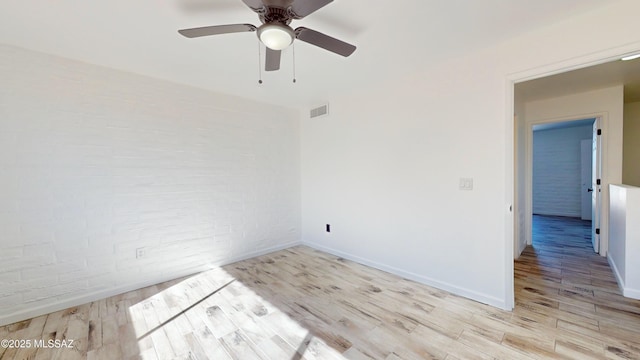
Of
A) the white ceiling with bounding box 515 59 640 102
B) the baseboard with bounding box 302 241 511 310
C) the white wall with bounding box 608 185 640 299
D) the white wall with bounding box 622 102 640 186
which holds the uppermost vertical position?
the white ceiling with bounding box 515 59 640 102

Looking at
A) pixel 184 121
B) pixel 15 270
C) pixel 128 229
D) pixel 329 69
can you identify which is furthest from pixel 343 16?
pixel 15 270

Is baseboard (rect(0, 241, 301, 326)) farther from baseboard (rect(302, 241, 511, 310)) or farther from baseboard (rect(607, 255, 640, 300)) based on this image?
baseboard (rect(607, 255, 640, 300))

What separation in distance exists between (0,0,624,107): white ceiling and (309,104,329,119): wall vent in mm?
997

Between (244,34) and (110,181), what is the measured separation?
2.15 m

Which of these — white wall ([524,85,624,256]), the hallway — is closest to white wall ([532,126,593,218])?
the hallway

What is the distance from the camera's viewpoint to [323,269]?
11.0 ft

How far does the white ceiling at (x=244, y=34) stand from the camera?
1.75 metres

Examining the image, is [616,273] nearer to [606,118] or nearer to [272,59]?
[606,118]

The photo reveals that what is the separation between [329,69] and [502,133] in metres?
1.83

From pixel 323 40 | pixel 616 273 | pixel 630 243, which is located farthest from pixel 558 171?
pixel 323 40

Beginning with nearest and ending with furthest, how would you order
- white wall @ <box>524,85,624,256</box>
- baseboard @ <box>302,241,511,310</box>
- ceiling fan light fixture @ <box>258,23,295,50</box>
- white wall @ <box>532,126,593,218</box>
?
1. ceiling fan light fixture @ <box>258,23,295,50</box>
2. baseboard @ <box>302,241,511,310</box>
3. white wall @ <box>524,85,624,256</box>
4. white wall @ <box>532,126,593,218</box>

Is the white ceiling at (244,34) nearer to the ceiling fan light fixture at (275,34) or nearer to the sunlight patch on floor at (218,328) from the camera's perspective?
the ceiling fan light fixture at (275,34)

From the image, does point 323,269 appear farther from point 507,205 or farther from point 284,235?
point 507,205

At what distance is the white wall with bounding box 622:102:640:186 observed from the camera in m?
4.33
